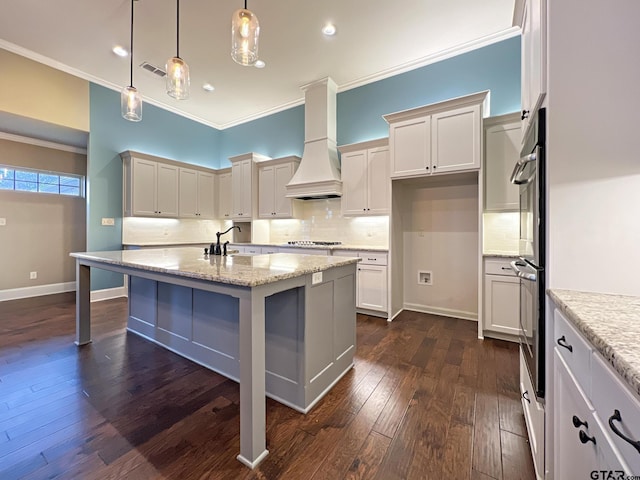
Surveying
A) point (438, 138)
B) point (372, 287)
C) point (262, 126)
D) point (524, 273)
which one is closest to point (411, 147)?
point (438, 138)

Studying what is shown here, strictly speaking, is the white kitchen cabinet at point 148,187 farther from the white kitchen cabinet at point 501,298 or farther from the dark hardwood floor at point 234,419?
the white kitchen cabinet at point 501,298

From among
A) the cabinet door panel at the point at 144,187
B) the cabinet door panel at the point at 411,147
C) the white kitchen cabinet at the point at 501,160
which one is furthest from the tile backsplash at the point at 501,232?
the cabinet door panel at the point at 144,187

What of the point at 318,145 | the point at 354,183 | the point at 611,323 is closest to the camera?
the point at 611,323

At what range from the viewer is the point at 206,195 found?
6.04 metres

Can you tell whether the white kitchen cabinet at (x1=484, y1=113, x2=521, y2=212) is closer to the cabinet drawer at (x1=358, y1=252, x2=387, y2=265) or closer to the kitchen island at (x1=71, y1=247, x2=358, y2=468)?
the cabinet drawer at (x1=358, y1=252, x2=387, y2=265)

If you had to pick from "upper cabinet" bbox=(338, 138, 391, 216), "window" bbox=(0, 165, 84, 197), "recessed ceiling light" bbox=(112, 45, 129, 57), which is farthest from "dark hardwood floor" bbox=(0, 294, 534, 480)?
"recessed ceiling light" bbox=(112, 45, 129, 57)

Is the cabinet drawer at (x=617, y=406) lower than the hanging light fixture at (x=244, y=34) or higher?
lower

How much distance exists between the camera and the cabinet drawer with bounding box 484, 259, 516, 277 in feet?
9.23

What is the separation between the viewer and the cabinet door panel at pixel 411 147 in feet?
10.9

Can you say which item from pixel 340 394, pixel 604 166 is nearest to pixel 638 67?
pixel 604 166

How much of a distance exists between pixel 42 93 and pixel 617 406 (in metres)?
6.28

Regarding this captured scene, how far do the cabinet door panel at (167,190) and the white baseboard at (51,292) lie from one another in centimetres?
159

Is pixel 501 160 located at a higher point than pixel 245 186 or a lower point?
lower

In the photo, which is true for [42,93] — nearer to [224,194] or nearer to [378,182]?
[224,194]
